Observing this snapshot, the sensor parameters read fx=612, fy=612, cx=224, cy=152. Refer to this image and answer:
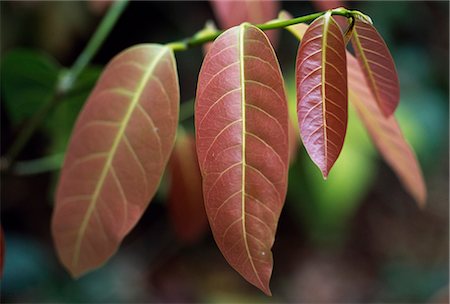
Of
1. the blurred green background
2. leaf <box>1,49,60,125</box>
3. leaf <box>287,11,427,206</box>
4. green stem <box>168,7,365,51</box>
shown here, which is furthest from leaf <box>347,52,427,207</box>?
the blurred green background

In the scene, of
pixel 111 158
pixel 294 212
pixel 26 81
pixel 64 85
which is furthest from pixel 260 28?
pixel 294 212

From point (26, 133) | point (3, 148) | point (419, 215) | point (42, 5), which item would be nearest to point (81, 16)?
point (42, 5)

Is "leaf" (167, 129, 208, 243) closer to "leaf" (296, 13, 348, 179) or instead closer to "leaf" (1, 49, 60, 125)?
"leaf" (1, 49, 60, 125)

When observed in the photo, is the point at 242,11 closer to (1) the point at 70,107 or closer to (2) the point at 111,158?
(2) the point at 111,158

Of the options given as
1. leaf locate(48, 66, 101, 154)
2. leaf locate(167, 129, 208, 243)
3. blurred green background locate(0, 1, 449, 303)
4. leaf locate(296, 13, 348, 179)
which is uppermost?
leaf locate(296, 13, 348, 179)

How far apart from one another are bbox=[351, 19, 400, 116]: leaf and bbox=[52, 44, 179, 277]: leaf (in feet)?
0.59

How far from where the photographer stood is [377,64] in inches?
20.9

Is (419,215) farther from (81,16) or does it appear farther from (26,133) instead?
(26,133)

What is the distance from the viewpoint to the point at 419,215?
287 cm

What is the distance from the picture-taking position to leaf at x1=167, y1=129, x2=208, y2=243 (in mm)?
990

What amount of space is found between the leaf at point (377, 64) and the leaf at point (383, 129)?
0.17ft

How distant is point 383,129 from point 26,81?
2.01ft

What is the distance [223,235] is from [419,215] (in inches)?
101

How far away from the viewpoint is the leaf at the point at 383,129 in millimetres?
634
